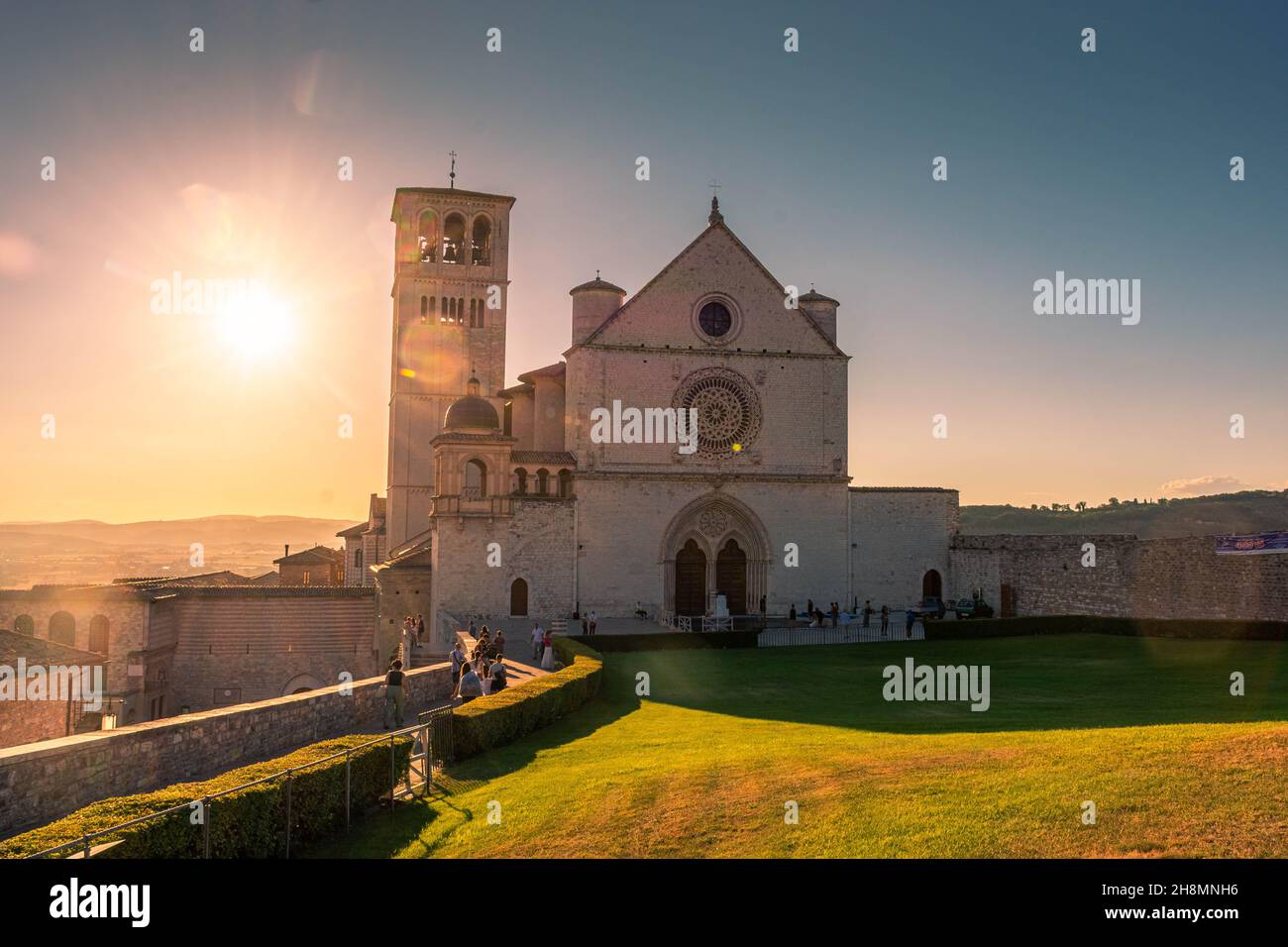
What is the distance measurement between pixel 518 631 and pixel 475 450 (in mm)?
8048

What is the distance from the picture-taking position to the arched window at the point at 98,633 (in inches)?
1551

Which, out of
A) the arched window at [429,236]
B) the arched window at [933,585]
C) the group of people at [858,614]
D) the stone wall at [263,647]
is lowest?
the stone wall at [263,647]

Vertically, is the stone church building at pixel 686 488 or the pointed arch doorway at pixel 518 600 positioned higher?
the stone church building at pixel 686 488

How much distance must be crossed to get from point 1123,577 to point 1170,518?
294 ft

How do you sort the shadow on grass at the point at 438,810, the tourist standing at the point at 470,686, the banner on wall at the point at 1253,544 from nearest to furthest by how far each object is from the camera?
the shadow on grass at the point at 438,810
the tourist standing at the point at 470,686
the banner on wall at the point at 1253,544

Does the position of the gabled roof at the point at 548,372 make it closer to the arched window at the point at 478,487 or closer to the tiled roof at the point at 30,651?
the arched window at the point at 478,487

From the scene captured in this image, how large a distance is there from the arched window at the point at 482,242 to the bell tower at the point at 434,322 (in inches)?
2.9

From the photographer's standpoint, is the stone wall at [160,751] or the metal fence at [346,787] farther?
the stone wall at [160,751]

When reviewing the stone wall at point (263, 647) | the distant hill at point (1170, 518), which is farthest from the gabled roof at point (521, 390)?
the distant hill at point (1170, 518)

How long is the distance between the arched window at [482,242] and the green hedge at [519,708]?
39.4m

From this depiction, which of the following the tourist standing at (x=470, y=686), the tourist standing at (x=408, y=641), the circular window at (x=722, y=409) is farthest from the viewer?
the circular window at (x=722, y=409)

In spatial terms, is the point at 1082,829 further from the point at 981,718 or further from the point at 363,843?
the point at 981,718

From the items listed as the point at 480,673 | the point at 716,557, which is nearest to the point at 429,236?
the point at 716,557

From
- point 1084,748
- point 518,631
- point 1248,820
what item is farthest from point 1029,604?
point 1248,820
